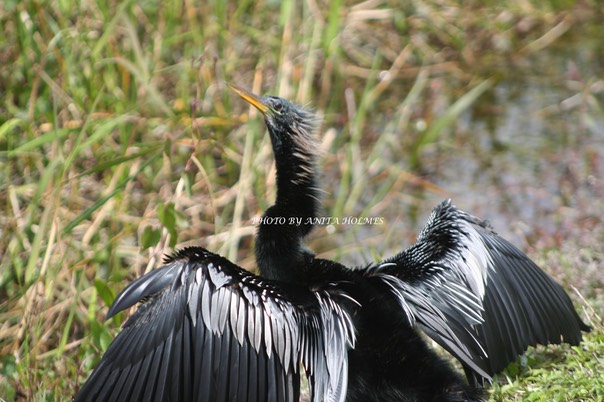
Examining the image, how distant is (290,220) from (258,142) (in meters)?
2.48

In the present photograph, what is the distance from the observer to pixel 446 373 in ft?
9.89

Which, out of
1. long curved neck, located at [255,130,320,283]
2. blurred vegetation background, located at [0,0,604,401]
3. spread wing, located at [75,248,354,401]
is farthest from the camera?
blurred vegetation background, located at [0,0,604,401]

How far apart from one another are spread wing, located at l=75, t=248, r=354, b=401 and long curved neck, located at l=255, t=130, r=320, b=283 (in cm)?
39

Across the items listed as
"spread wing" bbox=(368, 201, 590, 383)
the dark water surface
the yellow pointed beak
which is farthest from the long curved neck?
the dark water surface

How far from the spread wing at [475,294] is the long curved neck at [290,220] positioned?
0.29m

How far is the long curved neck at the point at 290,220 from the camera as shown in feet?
11.1

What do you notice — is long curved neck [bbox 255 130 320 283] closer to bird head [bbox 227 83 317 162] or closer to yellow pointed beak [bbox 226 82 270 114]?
bird head [bbox 227 83 317 162]

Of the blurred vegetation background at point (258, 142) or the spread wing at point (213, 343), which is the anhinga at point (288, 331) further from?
the blurred vegetation background at point (258, 142)

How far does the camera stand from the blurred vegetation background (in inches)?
176

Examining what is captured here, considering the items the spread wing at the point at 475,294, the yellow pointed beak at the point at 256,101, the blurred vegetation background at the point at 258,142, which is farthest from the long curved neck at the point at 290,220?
the blurred vegetation background at the point at 258,142

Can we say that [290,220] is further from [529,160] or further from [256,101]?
[529,160]

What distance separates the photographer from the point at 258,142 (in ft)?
19.3

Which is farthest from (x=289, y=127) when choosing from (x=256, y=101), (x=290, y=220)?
(x=290, y=220)

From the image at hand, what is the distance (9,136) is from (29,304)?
51.9 inches
